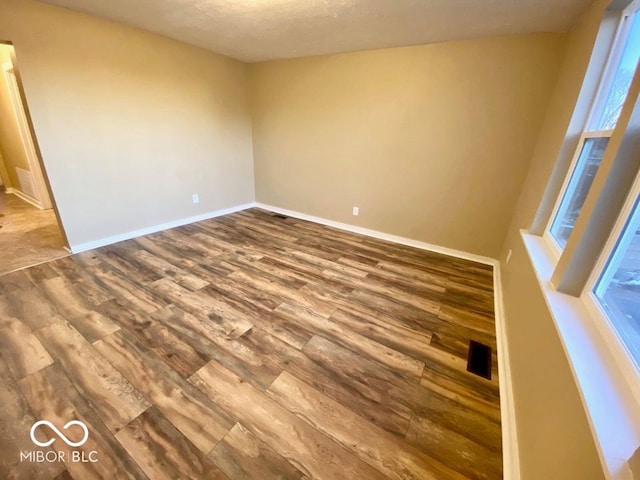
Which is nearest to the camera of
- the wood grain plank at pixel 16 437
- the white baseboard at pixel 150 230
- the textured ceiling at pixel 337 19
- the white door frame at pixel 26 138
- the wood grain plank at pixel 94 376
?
the wood grain plank at pixel 16 437

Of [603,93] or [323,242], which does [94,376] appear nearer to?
[323,242]

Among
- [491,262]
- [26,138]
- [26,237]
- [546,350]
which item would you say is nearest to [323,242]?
[491,262]

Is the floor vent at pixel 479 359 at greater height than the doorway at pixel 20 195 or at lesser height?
lesser

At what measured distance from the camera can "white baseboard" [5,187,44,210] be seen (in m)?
4.21

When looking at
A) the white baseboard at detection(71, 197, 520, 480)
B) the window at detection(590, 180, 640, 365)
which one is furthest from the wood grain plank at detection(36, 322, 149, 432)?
the window at detection(590, 180, 640, 365)

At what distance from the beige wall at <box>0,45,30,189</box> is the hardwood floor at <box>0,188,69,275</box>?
0.70 m

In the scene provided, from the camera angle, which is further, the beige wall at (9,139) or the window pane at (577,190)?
the beige wall at (9,139)

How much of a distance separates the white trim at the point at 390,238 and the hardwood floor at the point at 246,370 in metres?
0.32

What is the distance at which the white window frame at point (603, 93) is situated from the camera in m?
1.50

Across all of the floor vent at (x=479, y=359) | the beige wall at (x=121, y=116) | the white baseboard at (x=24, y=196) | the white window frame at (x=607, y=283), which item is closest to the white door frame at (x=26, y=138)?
the white baseboard at (x=24, y=196)

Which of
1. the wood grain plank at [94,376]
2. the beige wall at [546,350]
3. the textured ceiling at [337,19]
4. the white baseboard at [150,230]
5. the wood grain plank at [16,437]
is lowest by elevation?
the wood grain plank at [16,437]

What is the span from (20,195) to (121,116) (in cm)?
348

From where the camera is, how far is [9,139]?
14.2 feet

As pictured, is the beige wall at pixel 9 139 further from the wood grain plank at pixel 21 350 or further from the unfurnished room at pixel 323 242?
the wood grain plank at pixel 21 350
